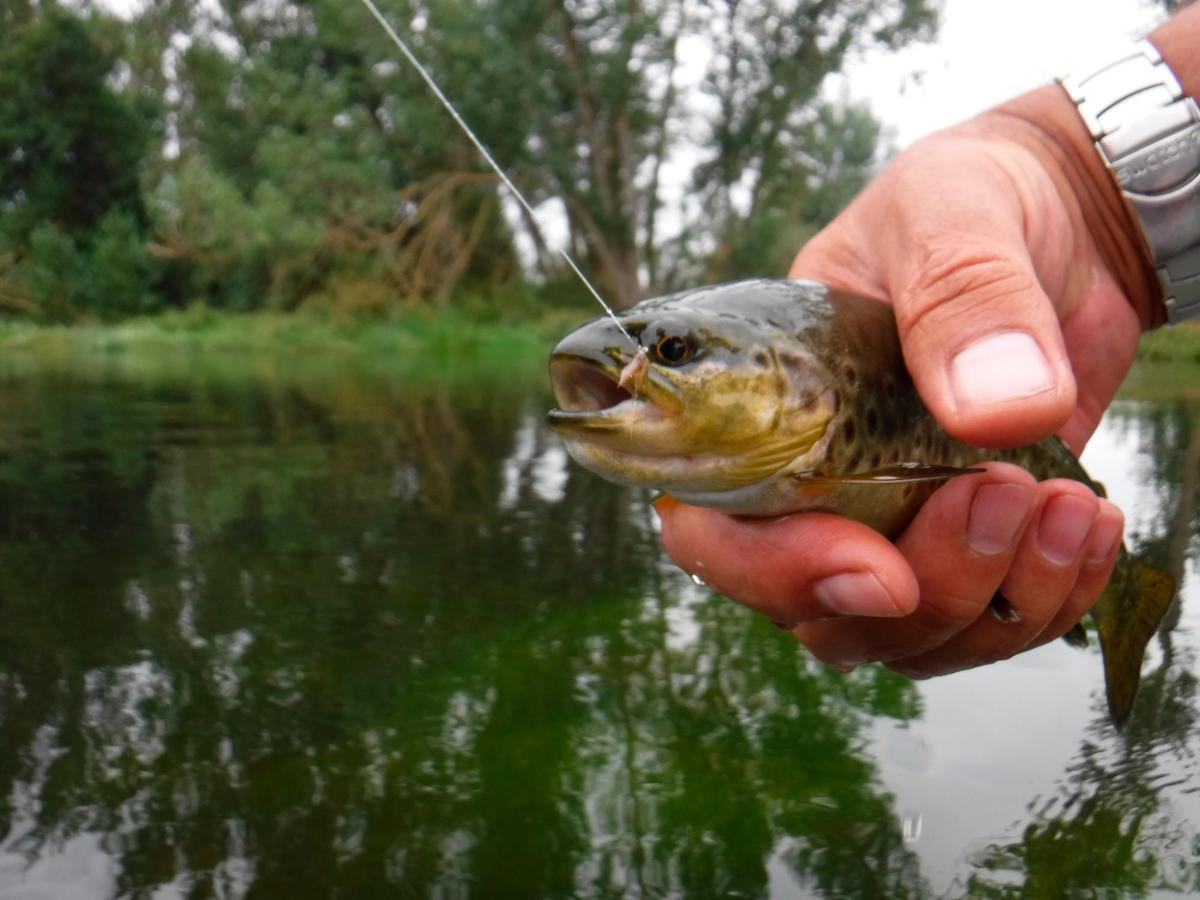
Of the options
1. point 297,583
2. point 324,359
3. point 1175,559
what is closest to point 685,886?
point 297,583

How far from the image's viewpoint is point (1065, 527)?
2.10m

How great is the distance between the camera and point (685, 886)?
2.36m

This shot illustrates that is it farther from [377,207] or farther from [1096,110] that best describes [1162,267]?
[377,207]

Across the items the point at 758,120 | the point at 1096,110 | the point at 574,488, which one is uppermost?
the point at 758,120

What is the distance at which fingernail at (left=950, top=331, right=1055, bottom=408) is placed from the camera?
1.75 meters

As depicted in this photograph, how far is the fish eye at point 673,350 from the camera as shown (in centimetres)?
175

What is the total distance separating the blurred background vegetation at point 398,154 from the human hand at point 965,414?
2087cm

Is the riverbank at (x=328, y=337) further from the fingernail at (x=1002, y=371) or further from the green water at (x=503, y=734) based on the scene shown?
the fingernail at (x=1002, y=371)

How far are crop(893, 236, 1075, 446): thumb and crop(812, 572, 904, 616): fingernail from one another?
304 mm

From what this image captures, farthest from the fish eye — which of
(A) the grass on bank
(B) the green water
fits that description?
(A) the grass on bank

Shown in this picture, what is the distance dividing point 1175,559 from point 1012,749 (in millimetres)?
1978

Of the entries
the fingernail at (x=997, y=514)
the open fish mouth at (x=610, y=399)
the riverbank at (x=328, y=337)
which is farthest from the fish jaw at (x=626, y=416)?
the riverbank at (x=328, y=337)

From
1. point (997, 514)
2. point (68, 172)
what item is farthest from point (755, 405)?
point (68, 172)

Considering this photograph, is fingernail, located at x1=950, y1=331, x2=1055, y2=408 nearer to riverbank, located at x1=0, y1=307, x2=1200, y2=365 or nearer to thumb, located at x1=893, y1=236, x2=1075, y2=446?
thumb, located at x1=893, y1=236, x2=1075, y2=446
